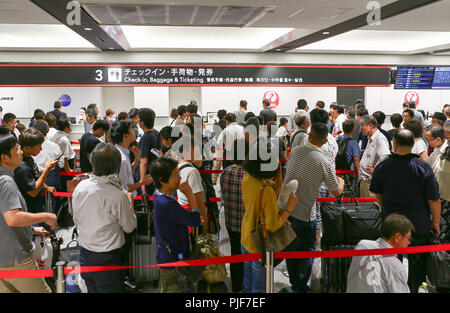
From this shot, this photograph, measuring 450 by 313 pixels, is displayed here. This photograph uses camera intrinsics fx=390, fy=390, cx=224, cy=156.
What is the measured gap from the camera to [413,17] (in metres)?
6.34

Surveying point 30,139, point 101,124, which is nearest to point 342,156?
point 101,124

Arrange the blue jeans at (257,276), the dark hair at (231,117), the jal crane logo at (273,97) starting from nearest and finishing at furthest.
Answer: the blue jeans at (257,276) → the dark hair at (231,117) → the jal crane logo at (273,97)

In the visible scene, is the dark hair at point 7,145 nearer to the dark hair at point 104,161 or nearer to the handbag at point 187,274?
the dark hair at point 104,161

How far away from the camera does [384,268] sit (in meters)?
2.67

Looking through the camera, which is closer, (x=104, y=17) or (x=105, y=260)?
(x=105, y=260)

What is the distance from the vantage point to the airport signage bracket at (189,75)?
10258 mm

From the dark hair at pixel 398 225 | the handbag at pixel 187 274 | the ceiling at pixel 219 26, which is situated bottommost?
the handbag at pixel 187 274

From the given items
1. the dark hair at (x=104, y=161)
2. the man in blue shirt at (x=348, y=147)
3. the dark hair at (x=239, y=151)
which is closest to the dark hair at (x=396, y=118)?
the man in blue shirt at (x=348, y=147)

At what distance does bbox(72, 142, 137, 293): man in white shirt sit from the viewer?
264 centimetres

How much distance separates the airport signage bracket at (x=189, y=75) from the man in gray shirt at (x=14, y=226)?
8.09m

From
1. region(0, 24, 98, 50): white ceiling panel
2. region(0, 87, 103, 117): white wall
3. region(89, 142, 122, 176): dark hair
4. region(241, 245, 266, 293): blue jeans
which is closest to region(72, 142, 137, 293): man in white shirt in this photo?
region(89, 142, 122, 176): dark hair

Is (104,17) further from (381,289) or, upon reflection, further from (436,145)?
(381,289)

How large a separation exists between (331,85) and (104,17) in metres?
7.10
